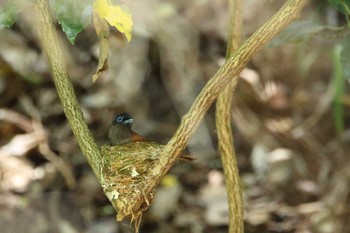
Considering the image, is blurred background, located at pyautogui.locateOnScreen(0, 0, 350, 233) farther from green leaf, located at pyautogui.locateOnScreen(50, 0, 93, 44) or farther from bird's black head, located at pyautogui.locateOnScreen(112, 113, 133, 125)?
green leaf, located at pyautogui.locateOnScreen(50, 0, 93, 44)

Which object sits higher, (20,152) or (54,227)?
(20,152)

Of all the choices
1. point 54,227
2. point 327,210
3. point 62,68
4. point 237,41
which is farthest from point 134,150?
point 327,210

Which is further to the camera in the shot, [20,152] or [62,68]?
[20,152]

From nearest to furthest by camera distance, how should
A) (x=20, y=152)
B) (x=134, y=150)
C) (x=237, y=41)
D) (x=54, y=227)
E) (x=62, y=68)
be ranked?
1. (x=62, y=68)
2. (x=237, y=41)
3. (x=134, y=150)
4. (x=54, y=227)
5. (x=20, y=152)

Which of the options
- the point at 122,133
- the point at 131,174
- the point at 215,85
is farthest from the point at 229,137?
the point at 122,133

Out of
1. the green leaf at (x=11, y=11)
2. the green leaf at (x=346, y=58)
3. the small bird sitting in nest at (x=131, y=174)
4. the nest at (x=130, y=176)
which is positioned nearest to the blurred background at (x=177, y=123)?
the small bird sitting in nest at (x=131, y=174)

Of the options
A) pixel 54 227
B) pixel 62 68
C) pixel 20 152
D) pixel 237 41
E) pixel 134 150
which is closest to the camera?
pixel 62 68

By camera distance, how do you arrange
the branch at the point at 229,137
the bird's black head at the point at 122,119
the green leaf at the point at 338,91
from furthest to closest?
the green leaf at the point at 338,91 < the bird's black head at the point at 122,119 < the branch at the point at 229,137

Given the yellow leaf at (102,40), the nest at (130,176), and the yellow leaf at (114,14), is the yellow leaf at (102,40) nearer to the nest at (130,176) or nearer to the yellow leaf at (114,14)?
the yellow leaf at (114,14)

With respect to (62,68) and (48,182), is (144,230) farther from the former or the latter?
(62,68)
